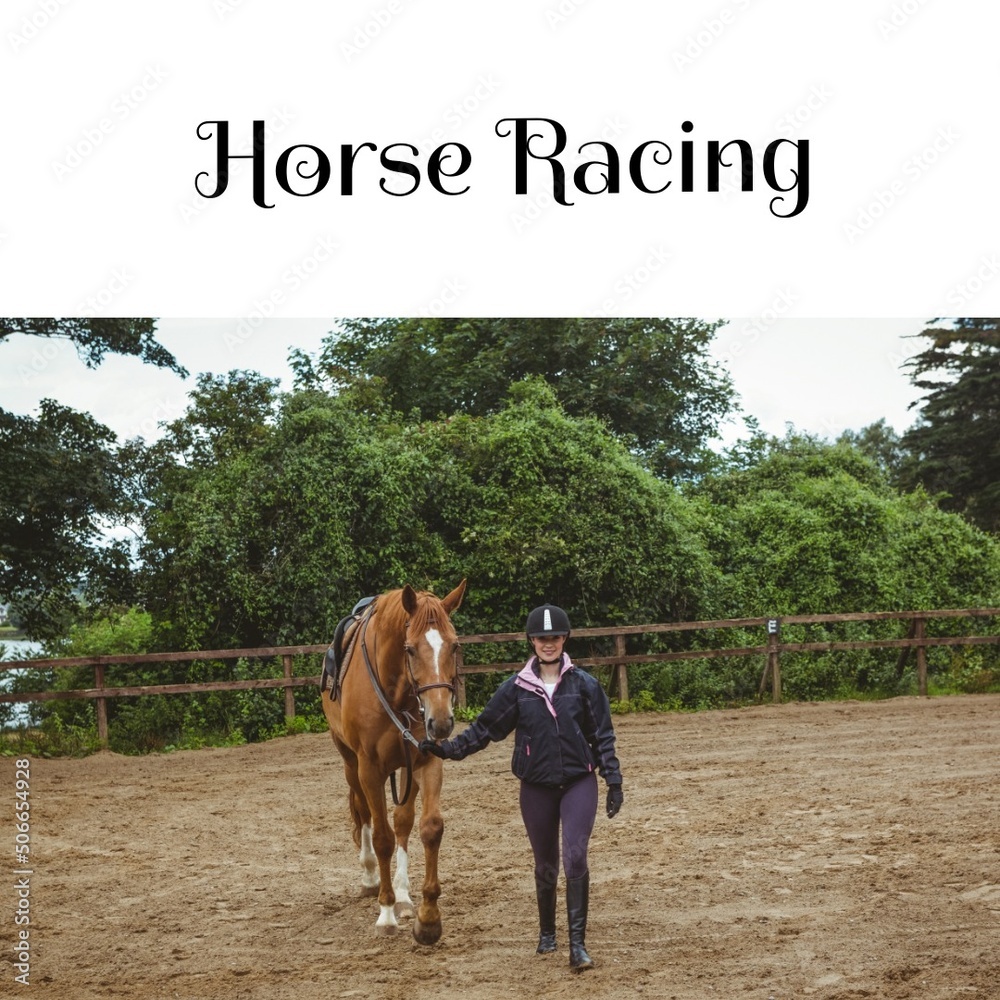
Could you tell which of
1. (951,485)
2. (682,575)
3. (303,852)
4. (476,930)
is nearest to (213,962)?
(476,930)

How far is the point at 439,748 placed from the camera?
5.75m

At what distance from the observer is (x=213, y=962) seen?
5.72m

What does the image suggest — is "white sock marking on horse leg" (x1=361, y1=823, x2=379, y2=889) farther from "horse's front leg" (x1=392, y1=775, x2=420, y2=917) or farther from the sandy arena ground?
"horse's front leg" (x1=392, y1=775, x2=420, y2=917)

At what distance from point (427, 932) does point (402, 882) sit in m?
0.81

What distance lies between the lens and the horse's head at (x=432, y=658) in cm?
551

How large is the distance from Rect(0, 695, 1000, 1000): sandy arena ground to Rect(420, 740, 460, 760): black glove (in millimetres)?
999

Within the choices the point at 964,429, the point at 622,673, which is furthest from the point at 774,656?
the point at 964,429

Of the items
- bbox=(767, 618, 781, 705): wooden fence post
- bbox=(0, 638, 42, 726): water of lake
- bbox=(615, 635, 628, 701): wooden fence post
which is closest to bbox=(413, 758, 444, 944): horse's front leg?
bbox=(615, 635, 628, 701): wooden fence post

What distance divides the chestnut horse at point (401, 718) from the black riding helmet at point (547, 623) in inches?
17.3

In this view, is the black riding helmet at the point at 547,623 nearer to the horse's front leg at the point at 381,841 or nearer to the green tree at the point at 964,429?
the horse's front leg at the point at 381,841

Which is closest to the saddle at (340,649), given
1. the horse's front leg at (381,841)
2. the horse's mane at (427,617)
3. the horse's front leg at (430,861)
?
the horse's front leg at (381,841)

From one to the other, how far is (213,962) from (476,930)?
1.40m

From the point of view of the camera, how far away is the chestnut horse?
567 cm

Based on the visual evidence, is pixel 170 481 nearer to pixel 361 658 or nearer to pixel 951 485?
pixel 361 658
